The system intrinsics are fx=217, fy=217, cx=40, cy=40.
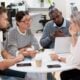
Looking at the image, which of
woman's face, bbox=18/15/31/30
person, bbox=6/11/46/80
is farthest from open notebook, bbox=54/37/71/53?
woman's face, bbox=18/15/31/30

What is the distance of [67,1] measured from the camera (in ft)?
15.8

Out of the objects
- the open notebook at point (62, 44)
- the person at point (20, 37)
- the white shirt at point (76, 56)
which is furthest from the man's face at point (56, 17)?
the white shirt at point (76, 56)

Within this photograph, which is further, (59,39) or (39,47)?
(39,47)

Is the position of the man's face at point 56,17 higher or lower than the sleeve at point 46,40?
higher

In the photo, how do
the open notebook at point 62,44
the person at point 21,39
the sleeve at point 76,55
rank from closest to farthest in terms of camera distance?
1. the sleeve at point 76,55
2. the open notebook at point 62,44
3. the person at point 21,39

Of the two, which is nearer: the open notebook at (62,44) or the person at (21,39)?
the open notebook at (62,44)

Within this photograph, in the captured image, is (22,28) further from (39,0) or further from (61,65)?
(39,0)

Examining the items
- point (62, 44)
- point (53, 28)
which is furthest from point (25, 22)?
point (62, 44)

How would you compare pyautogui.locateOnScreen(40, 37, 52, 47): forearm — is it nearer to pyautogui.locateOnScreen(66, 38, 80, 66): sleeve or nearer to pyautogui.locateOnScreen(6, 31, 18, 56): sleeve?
pyautogui.locateOnScreen(6, 31, 18, 56): sleeve

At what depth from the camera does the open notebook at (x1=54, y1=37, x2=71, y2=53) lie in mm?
2508

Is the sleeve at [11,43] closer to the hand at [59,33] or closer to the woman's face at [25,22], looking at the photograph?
the woman's face at [25,22]

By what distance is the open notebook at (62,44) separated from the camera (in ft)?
8.23

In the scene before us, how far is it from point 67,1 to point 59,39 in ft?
8.17

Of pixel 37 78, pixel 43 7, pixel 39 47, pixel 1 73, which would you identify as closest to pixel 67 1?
pixel 43 7
